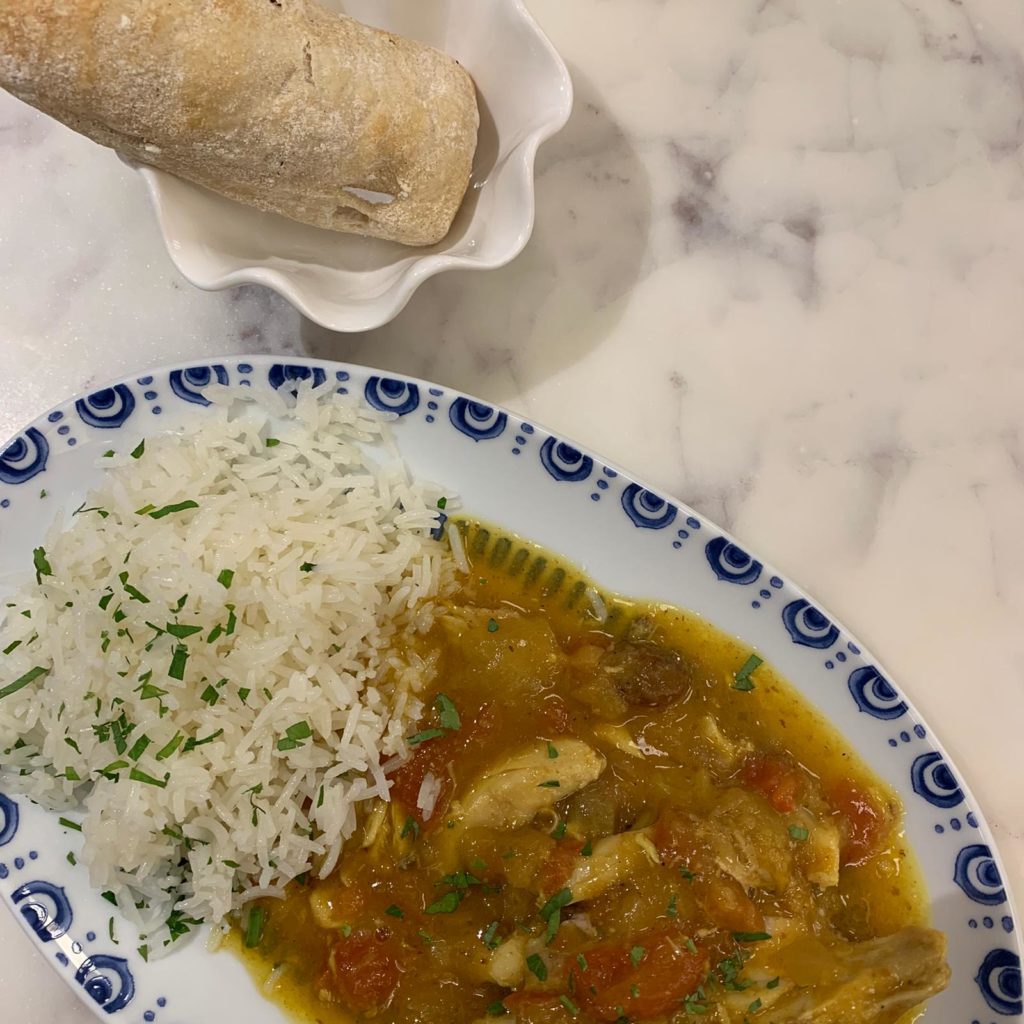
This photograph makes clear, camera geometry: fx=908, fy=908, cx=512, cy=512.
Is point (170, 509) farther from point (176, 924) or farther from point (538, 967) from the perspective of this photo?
point (538, 967)

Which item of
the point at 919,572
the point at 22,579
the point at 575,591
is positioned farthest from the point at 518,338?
the point at 22,579

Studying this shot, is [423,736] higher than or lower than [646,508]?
lower

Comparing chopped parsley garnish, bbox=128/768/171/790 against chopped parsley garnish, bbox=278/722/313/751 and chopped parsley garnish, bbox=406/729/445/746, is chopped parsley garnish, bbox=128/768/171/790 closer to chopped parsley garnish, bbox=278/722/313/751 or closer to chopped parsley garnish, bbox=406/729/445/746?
chopped parsley garnish, bbox=278/722/313/751

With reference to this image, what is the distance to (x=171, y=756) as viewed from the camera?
2414 millimetres

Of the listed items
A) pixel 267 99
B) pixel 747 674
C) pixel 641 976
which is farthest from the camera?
pixel 747 674

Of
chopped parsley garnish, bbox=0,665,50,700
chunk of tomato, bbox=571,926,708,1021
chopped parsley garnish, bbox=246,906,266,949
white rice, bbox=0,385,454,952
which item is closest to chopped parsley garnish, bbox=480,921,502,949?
chunk of tomato, bbox=571,926,708,1021

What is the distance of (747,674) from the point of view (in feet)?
8.66

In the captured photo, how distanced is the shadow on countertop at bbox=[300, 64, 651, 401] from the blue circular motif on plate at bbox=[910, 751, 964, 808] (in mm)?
1554

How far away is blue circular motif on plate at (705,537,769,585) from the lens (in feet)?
8.43

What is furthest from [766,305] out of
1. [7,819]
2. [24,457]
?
[7,819]

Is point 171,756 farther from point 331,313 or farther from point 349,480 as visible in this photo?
point 331,313

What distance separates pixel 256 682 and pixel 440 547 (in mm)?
651

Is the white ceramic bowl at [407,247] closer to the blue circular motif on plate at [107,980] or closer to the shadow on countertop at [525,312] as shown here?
the shadow on countertop at [525,312]

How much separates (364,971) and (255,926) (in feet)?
1.14
